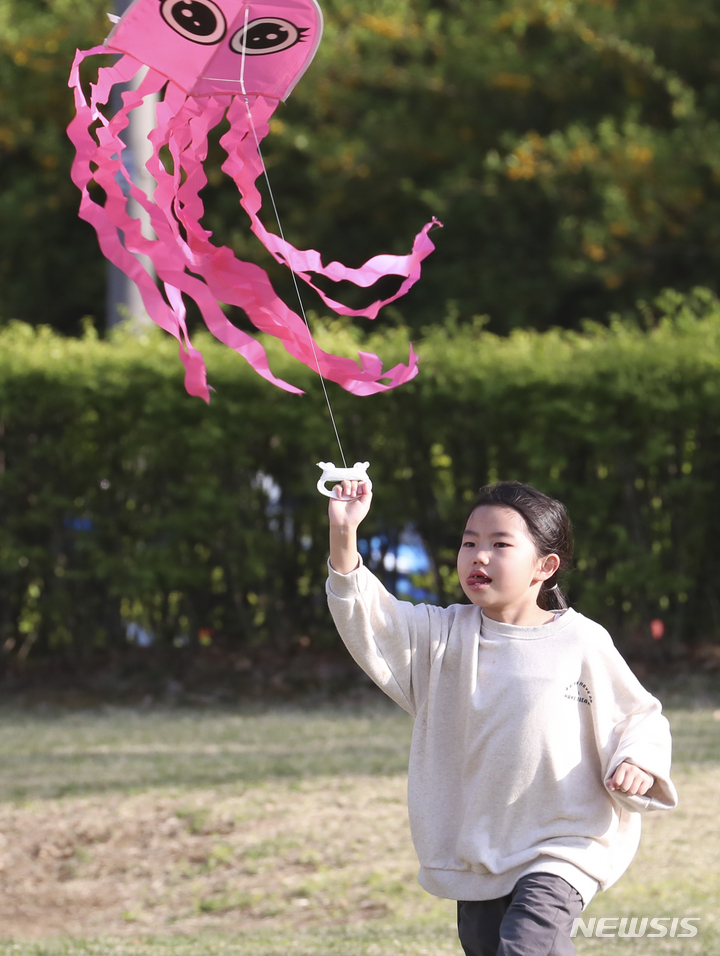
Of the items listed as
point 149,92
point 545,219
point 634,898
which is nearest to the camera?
point 149,92

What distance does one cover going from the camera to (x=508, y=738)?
2270mm

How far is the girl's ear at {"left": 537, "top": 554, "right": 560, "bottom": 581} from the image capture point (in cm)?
245

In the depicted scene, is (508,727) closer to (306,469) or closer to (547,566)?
(547,566)

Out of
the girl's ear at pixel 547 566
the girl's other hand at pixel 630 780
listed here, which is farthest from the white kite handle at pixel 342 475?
the girl's other hand at pixel 630 780

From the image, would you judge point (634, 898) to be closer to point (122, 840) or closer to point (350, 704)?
point (122, 840)

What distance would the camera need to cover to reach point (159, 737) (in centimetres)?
636

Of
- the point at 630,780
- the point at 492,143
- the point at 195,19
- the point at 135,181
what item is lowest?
the point at 630,780

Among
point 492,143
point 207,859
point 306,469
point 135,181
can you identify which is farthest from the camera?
point 492,143

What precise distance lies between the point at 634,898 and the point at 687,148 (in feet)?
26.5

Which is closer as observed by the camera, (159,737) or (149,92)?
(149,92)

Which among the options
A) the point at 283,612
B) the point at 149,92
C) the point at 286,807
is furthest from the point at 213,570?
the point at 149,92

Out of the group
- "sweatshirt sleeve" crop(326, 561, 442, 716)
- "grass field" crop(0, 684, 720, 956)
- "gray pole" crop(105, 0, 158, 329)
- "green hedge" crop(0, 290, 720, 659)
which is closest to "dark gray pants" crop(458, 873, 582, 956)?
"sweatshirt sleeve" crop(326, 561, 442, 716)

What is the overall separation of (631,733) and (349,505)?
696 mm
